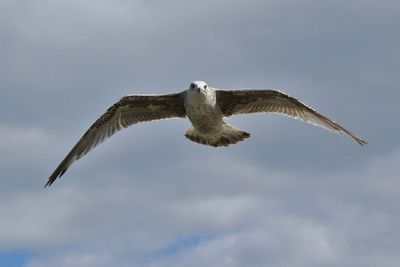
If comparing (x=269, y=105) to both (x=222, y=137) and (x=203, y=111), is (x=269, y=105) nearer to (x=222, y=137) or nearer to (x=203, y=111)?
(x=222, y=137)

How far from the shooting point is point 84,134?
2278 cm

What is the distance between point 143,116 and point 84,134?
2048 mm

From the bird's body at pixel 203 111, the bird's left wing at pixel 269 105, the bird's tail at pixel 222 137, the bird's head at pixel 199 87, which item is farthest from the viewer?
the bird's tail at pixel 222 137

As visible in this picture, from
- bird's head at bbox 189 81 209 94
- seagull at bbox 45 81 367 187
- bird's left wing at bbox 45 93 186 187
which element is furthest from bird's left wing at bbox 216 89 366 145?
bird's left wing at bbox 45 93 186 187

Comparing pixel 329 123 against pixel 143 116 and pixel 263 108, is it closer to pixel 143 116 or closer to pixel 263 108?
pixel 263 108

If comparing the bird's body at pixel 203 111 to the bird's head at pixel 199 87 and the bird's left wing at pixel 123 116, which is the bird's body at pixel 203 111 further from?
the bird's left wing at pixel 123 116

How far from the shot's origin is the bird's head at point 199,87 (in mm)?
20203

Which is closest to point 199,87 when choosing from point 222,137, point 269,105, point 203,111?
point 203,111

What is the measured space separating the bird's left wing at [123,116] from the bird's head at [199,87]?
168 cm

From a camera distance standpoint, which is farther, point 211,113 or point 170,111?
point 170,111

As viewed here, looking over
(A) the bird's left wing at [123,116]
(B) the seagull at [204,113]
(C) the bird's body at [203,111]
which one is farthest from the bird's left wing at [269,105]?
(A) the bird's left wing at [123,116]

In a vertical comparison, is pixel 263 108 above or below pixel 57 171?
above

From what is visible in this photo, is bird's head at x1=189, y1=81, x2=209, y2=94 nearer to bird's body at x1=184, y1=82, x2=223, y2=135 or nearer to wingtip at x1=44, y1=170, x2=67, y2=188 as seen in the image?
bird's body at x1=184, y1=82, x2=223, y2=135

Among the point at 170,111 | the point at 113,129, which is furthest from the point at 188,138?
the point at 113,129
